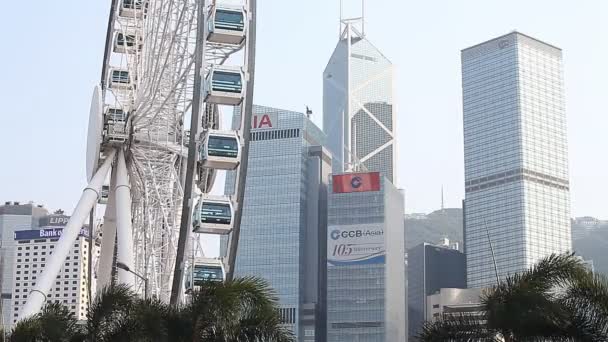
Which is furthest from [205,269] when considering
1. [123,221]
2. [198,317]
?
[198,317]

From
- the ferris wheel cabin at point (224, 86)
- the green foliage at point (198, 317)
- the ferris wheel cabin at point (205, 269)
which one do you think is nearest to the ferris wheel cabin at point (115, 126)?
the ferris wheel cabin at point (224, 86)

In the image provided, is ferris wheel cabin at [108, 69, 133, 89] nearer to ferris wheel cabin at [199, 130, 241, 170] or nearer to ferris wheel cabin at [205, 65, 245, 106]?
ferris wheel cabin at [205, 65, 245, 106]

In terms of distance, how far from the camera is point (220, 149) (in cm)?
5694

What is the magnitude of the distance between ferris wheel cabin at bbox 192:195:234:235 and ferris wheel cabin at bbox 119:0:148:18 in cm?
1495

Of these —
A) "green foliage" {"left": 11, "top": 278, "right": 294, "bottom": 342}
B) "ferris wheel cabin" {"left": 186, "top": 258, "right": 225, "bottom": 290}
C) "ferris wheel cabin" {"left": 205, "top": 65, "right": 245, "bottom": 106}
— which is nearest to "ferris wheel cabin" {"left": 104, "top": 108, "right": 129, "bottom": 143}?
"ferris wheel cabin" {"left": 205, "top": 65, "right": 245, "bottom": 106}

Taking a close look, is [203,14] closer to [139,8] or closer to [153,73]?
[153,73]

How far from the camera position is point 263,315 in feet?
119

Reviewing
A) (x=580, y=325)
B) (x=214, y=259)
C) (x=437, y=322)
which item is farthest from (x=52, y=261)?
(x=580, y=325)

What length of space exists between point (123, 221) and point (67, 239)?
3293 mm

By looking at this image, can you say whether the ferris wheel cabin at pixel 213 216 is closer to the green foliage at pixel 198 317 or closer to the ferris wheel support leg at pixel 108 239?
the ferris wheel support leg at pixel 108 239

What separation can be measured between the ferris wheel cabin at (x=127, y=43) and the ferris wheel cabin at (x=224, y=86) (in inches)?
438

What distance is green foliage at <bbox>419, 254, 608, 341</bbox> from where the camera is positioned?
105ft

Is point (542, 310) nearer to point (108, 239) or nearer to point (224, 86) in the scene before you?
point (224, 86)

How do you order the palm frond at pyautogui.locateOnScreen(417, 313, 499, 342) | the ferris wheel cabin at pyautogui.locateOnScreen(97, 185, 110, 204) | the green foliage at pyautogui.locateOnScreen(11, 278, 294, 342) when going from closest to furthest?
the palm frond at pyautogui.locateOnScreen(417, 313, 499, 342)
the green foliage at pyautogui.locateOnScreen(11, 278, 294, 342)
the ferris wheel cabin at pyautogui.locateOnScreen(97, 185, 110, 204)
